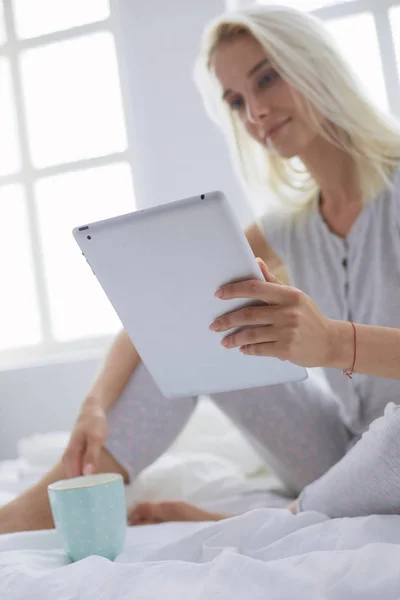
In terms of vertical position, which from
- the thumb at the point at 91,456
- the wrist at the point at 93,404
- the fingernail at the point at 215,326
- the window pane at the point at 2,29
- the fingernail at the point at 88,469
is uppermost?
the window pane at the point at 2,29

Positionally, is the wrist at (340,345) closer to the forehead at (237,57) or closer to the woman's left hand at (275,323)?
the woman's left hand at (275,323)

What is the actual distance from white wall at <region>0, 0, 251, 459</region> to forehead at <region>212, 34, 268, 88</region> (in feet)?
3.89

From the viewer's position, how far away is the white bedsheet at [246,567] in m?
0.56

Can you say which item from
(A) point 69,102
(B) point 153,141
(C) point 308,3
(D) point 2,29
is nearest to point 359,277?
(B) point 153,141

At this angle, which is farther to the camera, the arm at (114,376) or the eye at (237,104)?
the eye at (237,104)

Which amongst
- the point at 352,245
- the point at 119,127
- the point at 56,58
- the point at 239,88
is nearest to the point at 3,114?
the point at 56,58

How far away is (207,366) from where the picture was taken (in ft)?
2.76

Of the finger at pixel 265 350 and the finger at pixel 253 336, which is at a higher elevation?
the finger at pixel 253 336

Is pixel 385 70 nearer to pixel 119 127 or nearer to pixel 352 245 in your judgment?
pixel 119 127

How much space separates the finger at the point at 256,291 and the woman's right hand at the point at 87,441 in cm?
42

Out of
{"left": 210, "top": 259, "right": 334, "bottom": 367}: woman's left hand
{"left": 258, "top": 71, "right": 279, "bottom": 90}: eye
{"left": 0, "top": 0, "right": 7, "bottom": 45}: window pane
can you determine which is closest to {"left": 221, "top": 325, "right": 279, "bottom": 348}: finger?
{"left": 210, "top": 259, "right": 334, "bottom": 367}: woman's left hand

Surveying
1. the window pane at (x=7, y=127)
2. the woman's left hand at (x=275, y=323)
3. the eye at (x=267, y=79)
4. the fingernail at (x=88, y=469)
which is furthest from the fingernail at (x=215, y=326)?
the window pane at (x=7, y=127)

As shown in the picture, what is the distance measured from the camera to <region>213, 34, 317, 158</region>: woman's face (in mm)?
1199

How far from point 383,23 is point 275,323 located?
213 cm
